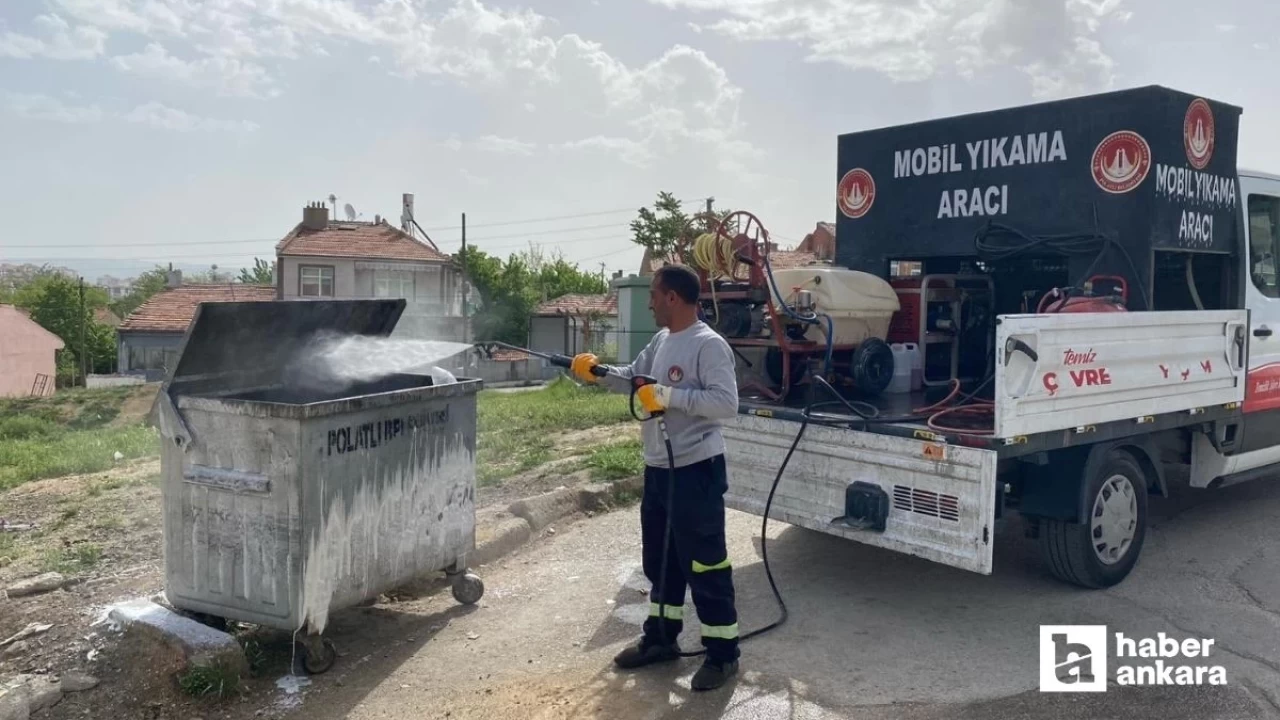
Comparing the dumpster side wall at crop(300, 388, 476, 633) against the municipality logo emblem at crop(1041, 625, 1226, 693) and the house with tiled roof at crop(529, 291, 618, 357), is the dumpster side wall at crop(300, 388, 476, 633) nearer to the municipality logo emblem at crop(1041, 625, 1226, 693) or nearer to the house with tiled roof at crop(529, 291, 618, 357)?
the municipality logo emblem at crop(1041, 625, 1226, 693)

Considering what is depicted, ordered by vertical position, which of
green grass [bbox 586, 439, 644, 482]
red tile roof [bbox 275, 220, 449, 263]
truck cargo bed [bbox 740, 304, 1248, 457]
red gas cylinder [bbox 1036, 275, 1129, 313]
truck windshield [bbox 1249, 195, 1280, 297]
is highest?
red tile roof [bbox 275, 220, 449, 263]

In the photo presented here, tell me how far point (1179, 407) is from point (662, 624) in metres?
3.30

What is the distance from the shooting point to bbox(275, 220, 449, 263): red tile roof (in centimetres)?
4106

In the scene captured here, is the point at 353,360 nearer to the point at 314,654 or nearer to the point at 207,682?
the point at 314,654

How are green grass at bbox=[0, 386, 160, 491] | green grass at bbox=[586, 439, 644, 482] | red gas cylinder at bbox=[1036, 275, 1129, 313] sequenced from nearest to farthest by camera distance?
1. red gas cylinder at bbox=[1036, 275, 1129, 313]
2. green grass at bbox=[586, 439, 644, 482]
3. green grass at bbox=[0, 386, 160, 491]

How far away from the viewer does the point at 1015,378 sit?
4281 millimetres

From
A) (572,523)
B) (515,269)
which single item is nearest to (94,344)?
(515,269)

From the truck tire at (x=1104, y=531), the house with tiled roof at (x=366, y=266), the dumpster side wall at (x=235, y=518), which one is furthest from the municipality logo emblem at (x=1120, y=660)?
the house with tiled roof at (x=366, y=266)

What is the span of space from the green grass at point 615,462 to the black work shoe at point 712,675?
3.31m

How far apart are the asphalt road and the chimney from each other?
132ft

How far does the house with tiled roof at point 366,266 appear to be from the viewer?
133 ft

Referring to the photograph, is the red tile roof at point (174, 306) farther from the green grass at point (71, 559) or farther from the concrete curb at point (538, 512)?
the green grass at point (71, 559)

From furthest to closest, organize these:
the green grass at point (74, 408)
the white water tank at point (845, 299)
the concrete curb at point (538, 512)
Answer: the green grass at point (74, 408) < the concrete curb at point (538, 512) < the white water tank at point (845, 299)

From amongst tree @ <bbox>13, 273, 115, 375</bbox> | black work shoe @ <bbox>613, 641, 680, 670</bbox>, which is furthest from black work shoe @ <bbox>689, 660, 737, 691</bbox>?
tree @ <bbox>13, 273, 115, 375</bbox>
